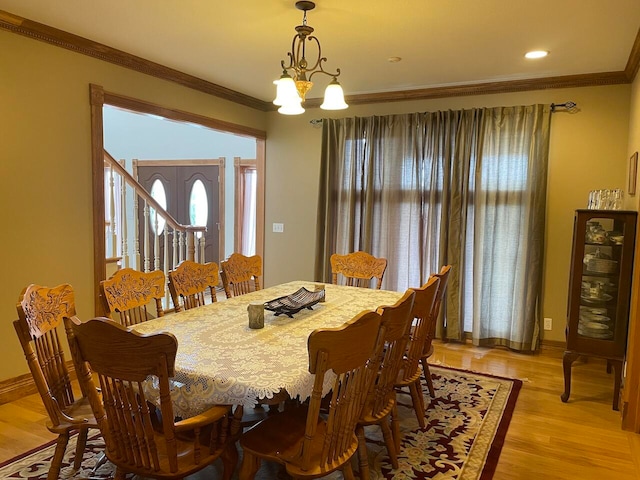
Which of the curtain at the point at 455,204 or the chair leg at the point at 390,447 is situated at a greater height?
the curtain at the point at 455,204

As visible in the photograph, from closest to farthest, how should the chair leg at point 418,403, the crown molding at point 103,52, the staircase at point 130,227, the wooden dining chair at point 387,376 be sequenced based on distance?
the wooden dining chair at point 387,376
the chair leg at point 418,403
the crown molding at point 103,52
the staircase at point 130,227

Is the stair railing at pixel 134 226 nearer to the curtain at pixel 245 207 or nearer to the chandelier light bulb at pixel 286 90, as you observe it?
the curtain at pixel 245 207

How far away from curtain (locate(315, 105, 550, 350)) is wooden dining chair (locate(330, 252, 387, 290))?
1015 mm

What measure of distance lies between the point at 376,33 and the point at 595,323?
2592 mm

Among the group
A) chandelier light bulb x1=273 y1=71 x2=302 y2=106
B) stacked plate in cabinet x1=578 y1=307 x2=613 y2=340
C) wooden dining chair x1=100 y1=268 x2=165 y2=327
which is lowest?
stacked plate in cabinet x1=578 y1=307 x2=613 y2=340

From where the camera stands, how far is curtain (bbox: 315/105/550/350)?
171 inches

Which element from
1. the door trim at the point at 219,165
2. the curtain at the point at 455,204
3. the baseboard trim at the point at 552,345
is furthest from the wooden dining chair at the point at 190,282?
the door trim at the point at 219,165

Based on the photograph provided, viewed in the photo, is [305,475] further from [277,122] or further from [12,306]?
[277,122]

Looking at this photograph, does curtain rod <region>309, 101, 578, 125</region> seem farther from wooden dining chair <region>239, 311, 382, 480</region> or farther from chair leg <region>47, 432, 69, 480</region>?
chair leg <region>47, 432, 69, 480</region>

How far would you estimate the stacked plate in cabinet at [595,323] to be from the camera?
3.31 metres

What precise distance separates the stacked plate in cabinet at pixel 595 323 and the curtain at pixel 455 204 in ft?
3.13

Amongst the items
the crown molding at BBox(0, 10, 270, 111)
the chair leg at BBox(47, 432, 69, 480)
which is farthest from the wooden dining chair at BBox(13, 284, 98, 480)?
the crown molding at BBox(0, 10, 270, 111)

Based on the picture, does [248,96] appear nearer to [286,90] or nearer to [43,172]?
[43,172]

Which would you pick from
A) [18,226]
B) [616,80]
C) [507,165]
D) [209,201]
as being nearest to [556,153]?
[507,165]
